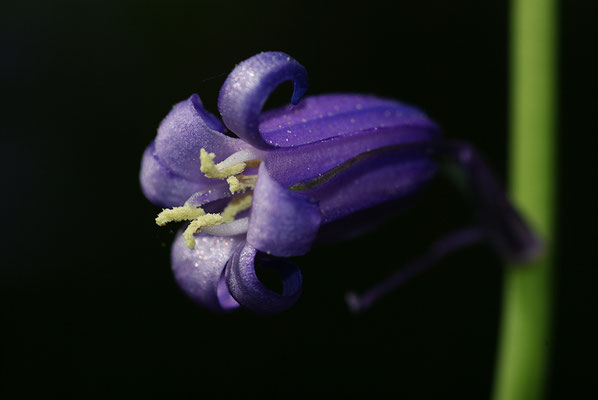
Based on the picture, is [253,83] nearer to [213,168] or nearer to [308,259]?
[213,168]

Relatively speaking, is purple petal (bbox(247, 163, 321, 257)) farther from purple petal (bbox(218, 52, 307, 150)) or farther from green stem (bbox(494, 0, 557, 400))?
green stem (bbox(494, 0, 557, 400))

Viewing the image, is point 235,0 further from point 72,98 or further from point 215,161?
point 215,161

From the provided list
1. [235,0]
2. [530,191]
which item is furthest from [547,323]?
[235,0]

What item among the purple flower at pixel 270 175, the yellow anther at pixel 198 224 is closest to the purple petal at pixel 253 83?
the purple flower at pixel 270 175

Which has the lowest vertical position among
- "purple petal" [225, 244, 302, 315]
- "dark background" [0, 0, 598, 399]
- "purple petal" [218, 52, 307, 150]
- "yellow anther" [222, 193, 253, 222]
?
"dark background" [0, 0, 598, 399]

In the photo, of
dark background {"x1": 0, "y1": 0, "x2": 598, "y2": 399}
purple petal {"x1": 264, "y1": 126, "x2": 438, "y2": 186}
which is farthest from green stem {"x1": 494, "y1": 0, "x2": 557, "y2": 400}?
dark background {"x1": 0, "y1": 0, "x2": 598, "y2": 399}

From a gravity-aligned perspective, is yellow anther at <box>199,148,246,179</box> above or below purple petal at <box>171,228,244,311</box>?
above

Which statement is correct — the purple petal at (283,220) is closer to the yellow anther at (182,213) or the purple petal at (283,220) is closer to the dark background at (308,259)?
the yellow anther at (182,213)
